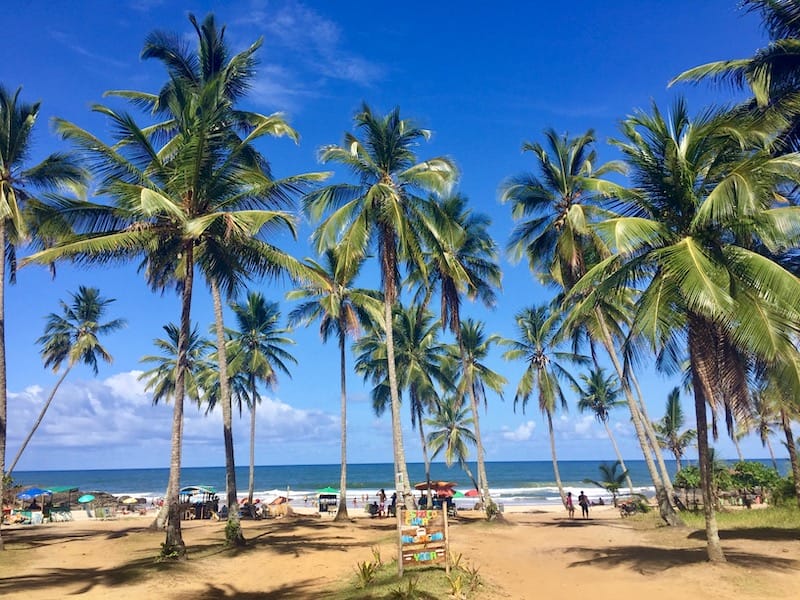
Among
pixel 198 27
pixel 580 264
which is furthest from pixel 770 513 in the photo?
pixel 198 27

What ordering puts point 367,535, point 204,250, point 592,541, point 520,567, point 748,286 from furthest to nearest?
point 367,535 < point 592,541 < point 204,250 < point 520,567 < point 748,286

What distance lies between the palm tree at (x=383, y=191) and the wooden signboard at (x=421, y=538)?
24.4ft

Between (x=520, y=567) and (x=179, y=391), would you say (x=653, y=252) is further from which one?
(x=179, y=391)

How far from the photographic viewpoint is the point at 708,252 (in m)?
12.7

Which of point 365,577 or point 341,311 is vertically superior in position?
point 341,311

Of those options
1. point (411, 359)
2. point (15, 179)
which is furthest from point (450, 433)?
point (15, 179)

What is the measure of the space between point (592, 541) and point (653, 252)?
11522 mm

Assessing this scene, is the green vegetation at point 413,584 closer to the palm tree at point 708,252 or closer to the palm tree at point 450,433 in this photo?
the palm tree at point 708,252

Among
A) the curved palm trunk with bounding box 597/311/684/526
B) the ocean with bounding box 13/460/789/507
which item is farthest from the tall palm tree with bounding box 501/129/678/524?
the ocean with bounding box 13/460/789/507

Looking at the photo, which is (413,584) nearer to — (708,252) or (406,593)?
(406,593)

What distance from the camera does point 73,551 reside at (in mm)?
17703

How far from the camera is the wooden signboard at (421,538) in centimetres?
1221

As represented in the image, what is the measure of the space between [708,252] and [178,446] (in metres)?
14.3

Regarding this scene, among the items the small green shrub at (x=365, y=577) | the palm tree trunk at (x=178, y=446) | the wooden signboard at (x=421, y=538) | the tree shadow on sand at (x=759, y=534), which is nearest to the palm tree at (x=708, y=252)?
the tree shadow on sand at (x=759, y=534)
